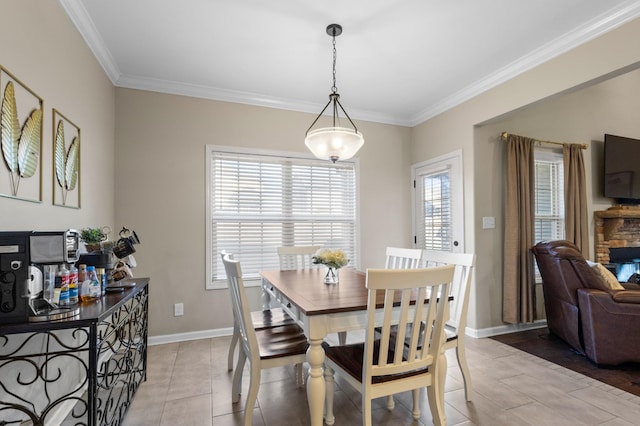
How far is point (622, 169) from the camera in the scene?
13.9 feet

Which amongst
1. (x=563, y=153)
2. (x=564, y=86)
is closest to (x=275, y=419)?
(x=564, y=86)

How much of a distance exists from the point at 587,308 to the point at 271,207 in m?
3.13

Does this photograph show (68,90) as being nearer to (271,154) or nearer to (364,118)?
(271,154)

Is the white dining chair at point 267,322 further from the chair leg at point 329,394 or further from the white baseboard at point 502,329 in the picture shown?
the white baseboard at point 502,329

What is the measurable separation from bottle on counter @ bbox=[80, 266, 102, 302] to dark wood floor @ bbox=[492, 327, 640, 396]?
138 inches

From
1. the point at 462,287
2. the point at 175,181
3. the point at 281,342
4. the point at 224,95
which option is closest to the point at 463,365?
the point at 462,287

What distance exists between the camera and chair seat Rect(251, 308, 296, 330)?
233cm

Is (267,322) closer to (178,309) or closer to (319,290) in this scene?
(319,290)

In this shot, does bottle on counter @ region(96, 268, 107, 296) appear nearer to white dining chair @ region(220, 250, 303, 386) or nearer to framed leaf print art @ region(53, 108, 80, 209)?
framed leaf print art @ region(53, 108, 80, 209)

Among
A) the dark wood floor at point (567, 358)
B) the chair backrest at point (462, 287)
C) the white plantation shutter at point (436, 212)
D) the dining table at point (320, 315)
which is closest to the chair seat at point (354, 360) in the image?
the dining table at point (320, 315)

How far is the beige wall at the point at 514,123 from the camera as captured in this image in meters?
2.48

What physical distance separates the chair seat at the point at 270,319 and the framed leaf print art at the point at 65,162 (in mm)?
1496

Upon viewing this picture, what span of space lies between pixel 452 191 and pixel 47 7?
12.5 feet

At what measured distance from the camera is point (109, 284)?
2.13 meters
